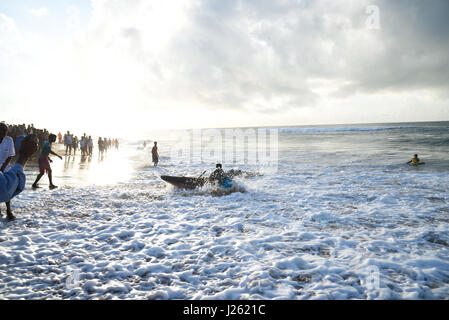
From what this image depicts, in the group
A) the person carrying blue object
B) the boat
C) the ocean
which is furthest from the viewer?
the boat

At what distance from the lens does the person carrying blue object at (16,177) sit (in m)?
5.10

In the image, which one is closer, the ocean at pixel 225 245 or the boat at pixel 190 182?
the ocean at pixel 225 245

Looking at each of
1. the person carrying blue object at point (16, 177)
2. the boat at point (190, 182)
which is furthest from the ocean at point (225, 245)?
the person carrying blue object at point (16, 177)

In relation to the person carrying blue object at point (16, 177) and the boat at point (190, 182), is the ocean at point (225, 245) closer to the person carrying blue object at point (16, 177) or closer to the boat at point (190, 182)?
the boat at point (190, 182)

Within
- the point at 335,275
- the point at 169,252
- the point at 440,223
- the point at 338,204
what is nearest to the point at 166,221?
the point at 169,252

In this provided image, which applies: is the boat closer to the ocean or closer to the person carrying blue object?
the ocean

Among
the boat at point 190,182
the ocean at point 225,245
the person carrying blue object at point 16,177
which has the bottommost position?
the ocean at point 225,245

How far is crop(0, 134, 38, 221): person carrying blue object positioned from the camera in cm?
510

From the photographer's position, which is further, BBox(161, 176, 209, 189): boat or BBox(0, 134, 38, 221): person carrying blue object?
BBox(161, 176, 209, 189): boat

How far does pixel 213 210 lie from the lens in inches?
359

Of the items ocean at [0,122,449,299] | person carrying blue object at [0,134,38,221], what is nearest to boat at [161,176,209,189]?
ocean at [0,122,449,299]

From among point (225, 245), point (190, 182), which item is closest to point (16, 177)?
point (225, 245)

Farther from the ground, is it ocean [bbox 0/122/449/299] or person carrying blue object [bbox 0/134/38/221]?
person carrying blue object [bbox 0/134/38/221]

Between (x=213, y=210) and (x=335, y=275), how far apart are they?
518 cm
